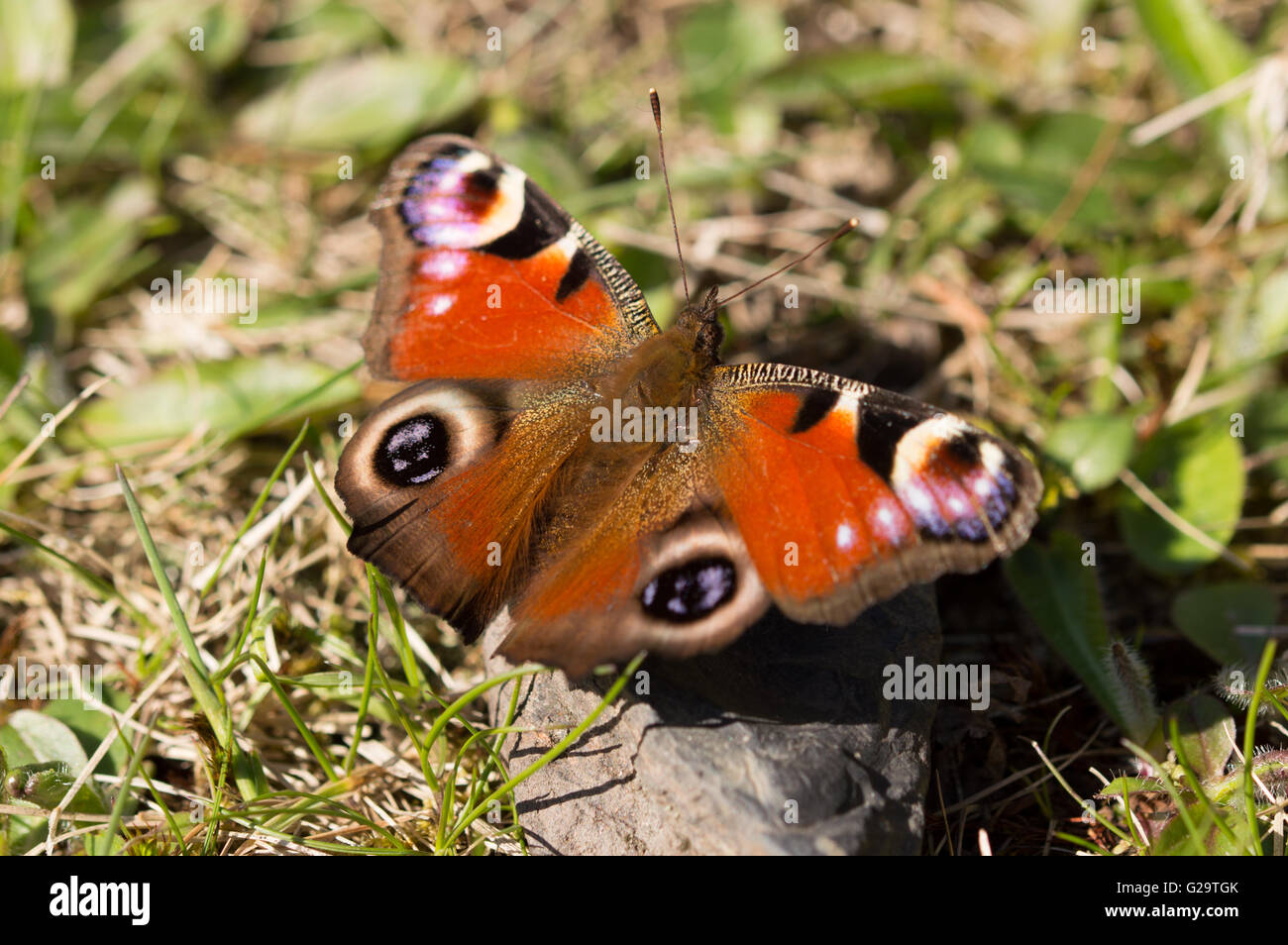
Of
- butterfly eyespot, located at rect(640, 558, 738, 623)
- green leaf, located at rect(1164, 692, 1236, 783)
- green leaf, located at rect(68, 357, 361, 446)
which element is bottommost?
green leaf, located at rect(1164, 692, 1236, 783)

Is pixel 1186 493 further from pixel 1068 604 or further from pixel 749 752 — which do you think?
pixel 749 752

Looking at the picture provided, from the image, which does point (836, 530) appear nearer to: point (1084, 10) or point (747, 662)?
point (747, 662)

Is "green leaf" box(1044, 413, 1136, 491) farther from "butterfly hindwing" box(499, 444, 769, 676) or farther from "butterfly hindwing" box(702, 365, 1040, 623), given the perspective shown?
"butterfly hindwing" box(499, 444, 769, 676)

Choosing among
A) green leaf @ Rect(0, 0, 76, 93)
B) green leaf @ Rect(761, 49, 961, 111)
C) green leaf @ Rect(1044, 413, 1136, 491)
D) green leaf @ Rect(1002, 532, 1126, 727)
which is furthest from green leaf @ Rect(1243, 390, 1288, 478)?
green leaf @ Rect(0, 0, 76, 93)

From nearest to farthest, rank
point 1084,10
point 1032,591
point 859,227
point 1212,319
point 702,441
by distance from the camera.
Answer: point 702,441 → point 1032,591 → point 1212,319 → point 859,227 → point 1084,10

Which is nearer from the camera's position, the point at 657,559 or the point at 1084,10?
the point at 657,559

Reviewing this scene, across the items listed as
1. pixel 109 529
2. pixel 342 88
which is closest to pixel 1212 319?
pixel 342 88
